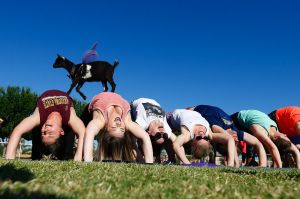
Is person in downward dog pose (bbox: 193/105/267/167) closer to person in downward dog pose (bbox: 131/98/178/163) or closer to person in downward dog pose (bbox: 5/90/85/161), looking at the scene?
person in downward dog pose (bbox: 131/98/178/163)

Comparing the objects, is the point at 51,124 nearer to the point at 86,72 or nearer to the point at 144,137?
the point at 144,137

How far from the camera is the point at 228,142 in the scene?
25.8 feet

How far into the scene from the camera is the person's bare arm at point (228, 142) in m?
7.80

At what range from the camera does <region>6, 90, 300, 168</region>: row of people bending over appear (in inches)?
247

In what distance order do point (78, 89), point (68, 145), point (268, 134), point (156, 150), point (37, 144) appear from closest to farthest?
point (37, 144)
point (68, 145)
point (156, 150)
point (268, 134)
point (78, 89)

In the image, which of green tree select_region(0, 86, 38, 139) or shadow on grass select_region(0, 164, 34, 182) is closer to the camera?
shadow on grass select_region(0, 164, 34, 182)

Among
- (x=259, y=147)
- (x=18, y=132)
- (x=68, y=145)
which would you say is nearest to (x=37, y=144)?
(x=68, y=145)

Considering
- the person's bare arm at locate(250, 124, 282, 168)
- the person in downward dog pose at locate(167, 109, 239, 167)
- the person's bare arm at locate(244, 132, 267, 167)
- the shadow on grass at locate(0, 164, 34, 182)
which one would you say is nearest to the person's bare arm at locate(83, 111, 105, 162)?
the person in downward dog pose at locate(167, 109, 239, 167)

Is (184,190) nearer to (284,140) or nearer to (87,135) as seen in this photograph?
(87,135)

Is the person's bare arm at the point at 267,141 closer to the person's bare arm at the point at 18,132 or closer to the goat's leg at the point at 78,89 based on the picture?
the goat's leg at the point at 78,89

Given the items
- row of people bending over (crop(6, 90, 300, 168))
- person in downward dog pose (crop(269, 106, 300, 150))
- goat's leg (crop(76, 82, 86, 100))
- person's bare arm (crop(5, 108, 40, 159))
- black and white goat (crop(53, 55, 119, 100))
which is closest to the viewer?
person's bare arm (crop(5, 108, 40, 159))

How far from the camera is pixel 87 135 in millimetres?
6055

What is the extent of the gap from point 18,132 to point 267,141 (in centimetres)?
603

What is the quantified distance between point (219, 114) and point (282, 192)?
22.9ft
